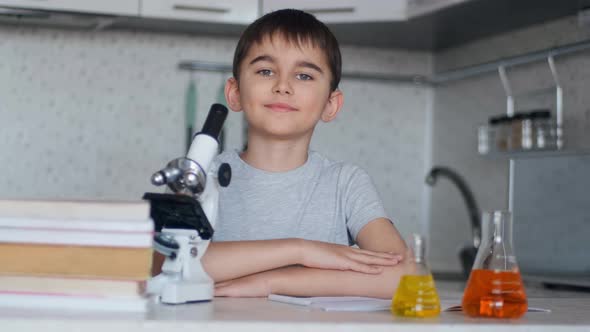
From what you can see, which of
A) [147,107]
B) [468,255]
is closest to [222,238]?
[468,255]

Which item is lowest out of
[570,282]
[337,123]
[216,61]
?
[570,282]

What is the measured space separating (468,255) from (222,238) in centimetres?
112

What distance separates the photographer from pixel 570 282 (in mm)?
1959

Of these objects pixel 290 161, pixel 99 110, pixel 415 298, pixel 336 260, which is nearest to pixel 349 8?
pixel 99 110

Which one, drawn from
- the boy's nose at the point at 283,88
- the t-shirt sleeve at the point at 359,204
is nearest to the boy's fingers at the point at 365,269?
the t-shirt sleeve at the point at 359,204

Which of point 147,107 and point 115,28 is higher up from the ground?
point 115,28

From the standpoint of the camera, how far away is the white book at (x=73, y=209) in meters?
0.80

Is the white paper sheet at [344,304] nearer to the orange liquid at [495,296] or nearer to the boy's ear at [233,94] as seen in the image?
the orange liquid at [495,296]

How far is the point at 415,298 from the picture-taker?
85 centimetres

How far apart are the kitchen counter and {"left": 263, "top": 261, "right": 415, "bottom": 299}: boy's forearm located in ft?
0.52

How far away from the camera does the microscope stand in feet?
2.92

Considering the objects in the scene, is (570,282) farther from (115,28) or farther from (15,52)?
(15,52)

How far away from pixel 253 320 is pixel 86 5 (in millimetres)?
1754

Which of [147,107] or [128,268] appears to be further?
[147,107]
